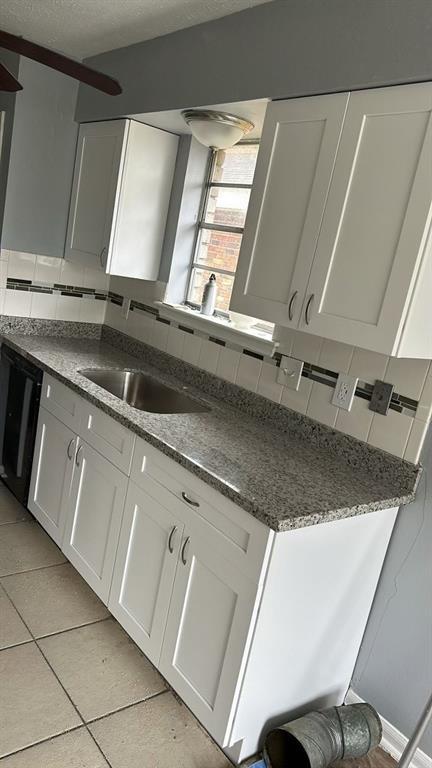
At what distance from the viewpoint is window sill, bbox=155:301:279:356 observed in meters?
2.48

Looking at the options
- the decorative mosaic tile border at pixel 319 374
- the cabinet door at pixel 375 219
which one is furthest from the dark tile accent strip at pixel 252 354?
the cabinet door at pixel 375 219

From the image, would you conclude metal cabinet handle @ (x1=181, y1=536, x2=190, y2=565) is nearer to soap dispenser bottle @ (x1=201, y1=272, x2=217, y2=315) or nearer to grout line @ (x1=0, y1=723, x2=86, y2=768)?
grout line @ (x1=0, y1=723, x2=86, y2=768)

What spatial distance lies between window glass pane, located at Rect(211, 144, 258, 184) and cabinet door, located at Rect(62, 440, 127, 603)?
4.95ft

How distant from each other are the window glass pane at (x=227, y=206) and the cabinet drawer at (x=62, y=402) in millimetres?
1163

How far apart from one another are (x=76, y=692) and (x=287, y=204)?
1.83 meters

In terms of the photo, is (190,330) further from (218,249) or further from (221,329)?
(218,249)

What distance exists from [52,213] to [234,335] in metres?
1.38

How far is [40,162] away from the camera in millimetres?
3148

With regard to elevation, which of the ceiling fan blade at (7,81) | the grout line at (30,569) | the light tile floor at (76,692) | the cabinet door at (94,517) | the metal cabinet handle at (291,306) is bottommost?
the light tile floor at (76,692)

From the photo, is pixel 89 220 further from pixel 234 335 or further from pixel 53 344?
pixel 234 335

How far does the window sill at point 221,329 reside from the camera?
248cm

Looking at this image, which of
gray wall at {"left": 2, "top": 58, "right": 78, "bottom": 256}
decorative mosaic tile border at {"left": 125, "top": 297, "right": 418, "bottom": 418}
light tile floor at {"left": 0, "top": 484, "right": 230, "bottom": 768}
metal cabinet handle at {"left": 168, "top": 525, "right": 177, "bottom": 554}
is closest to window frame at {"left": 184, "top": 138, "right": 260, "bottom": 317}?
decorative mosaic tile border at {"left": 125, "top": 297, "right": 418, "bottom": 418}

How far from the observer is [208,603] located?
182 centimetres

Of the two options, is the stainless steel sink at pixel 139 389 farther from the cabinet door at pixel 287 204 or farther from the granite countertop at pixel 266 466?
the cabinet door at pixel 287 204
